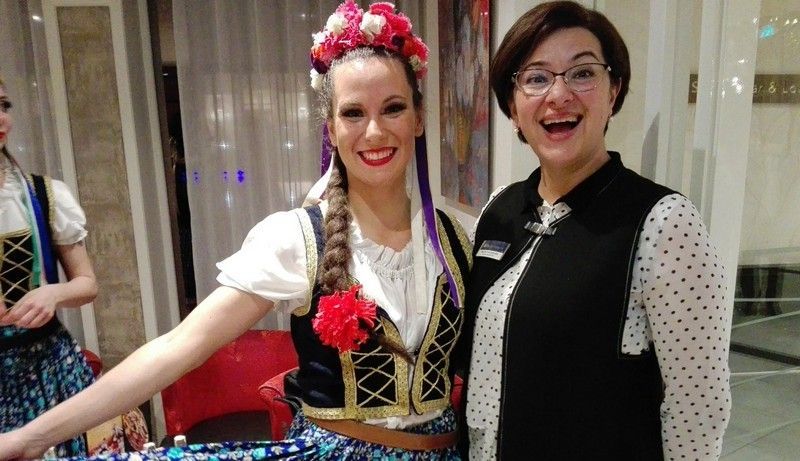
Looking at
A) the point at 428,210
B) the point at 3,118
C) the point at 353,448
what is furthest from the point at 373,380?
the point at 3,118

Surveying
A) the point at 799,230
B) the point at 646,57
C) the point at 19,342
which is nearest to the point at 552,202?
the point at 646,57

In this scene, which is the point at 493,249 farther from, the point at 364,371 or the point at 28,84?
the point at 28,84

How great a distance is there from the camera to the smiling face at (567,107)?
966 millimetres

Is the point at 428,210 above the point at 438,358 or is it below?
above

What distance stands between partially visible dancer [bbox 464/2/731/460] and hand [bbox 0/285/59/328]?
1090 millimetres

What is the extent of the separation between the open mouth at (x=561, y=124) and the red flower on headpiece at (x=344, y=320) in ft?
1.56

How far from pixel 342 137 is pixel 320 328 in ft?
1.23

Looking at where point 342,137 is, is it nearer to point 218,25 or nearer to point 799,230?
point 799,230

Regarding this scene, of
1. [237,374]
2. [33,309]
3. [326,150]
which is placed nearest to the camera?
[326,150]

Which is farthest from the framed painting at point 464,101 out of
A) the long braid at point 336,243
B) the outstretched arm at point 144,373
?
the outstretched arm at point 144,373

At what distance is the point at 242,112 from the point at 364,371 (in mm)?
2271

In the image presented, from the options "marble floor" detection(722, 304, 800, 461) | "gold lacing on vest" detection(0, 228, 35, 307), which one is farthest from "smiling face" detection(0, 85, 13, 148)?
"marble floor" detection(722, 304, 800, 461)

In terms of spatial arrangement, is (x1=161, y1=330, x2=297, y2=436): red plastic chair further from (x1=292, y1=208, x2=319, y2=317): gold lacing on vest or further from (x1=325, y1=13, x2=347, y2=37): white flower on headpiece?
(x1=325, y1=13, x2=347, y2=37): white flower on headpiece

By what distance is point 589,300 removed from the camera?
3.01 ft
